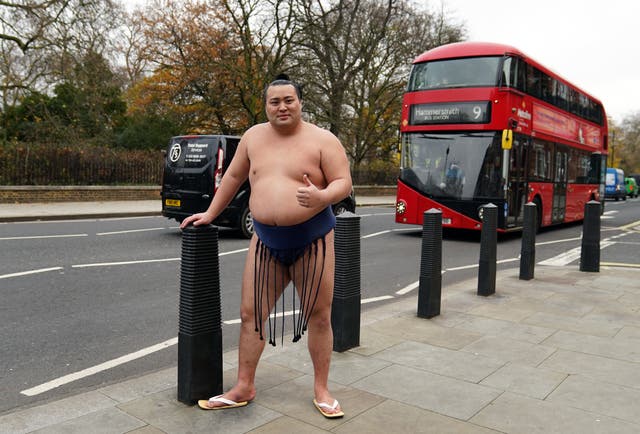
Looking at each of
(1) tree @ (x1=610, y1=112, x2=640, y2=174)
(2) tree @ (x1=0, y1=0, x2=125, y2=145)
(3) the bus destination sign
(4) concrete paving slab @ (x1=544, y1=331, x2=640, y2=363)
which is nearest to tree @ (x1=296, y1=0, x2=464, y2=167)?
(2) tree @ (x1=0, y1=0, x2=125, y2=145)

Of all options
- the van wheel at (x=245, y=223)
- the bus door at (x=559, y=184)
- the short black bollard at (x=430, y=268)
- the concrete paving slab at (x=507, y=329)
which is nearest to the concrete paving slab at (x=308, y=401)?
the concrete paving slab at (x=507, y=329)

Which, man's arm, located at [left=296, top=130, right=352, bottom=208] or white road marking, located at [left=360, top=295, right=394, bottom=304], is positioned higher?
man's arm, located at [left=296, top=130, right=352, bottom=208]

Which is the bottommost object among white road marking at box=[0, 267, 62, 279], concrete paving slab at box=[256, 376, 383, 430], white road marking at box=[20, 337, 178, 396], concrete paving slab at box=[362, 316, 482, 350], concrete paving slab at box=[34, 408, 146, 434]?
white road marking at box=[20, 337, 178, 396]

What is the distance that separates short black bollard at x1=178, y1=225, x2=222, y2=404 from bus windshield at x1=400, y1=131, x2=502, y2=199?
30.7 ft

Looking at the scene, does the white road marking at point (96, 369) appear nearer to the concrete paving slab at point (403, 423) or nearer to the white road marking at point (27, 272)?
the concrete paving slab at point (403, 423)

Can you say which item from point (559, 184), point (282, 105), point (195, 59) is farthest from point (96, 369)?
point (195, 59)

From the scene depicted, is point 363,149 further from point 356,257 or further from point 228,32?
point 356,257

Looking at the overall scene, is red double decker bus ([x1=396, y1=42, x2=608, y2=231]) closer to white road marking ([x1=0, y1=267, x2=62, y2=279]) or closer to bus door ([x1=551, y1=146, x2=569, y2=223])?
bus door ([x1=551, y1=146, x2=569, y2=223])

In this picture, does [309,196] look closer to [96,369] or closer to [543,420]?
[543,420]

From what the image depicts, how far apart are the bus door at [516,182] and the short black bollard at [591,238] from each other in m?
3.45

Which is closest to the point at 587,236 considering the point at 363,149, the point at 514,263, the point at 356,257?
the point at 514,263

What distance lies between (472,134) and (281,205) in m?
9.45

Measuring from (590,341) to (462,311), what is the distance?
1230mm

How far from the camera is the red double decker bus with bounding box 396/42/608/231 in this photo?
37.6 feet
